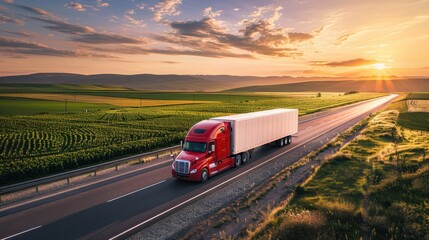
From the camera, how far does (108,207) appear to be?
1495 centimetres

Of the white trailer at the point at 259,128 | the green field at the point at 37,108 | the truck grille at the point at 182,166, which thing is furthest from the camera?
the green field at the point at 37,108

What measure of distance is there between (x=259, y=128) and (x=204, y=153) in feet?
24.1

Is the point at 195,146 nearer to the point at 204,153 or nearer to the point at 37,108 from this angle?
the point at 204,153

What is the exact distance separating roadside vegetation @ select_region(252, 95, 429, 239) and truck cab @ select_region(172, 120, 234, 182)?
5964mm

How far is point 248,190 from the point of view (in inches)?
676

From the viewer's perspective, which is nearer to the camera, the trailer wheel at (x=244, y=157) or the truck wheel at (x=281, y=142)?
the trailer wheel at (x=244, y=157)

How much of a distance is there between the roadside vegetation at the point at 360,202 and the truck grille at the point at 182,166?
6.70m

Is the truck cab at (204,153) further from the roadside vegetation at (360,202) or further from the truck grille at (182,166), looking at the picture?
the roadside vegetation at (360,202)

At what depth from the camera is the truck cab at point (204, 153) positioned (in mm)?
18156

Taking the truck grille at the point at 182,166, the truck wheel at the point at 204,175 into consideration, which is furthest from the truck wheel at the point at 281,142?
the truck grille at the point at 182,166

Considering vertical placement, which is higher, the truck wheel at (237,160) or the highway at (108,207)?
the truck wheel at (237,160)

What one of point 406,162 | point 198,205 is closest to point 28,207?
point 198,205

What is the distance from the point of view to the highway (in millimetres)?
12508

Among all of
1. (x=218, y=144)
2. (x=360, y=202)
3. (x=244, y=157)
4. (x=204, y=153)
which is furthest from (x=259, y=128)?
(x=360, y=202)
